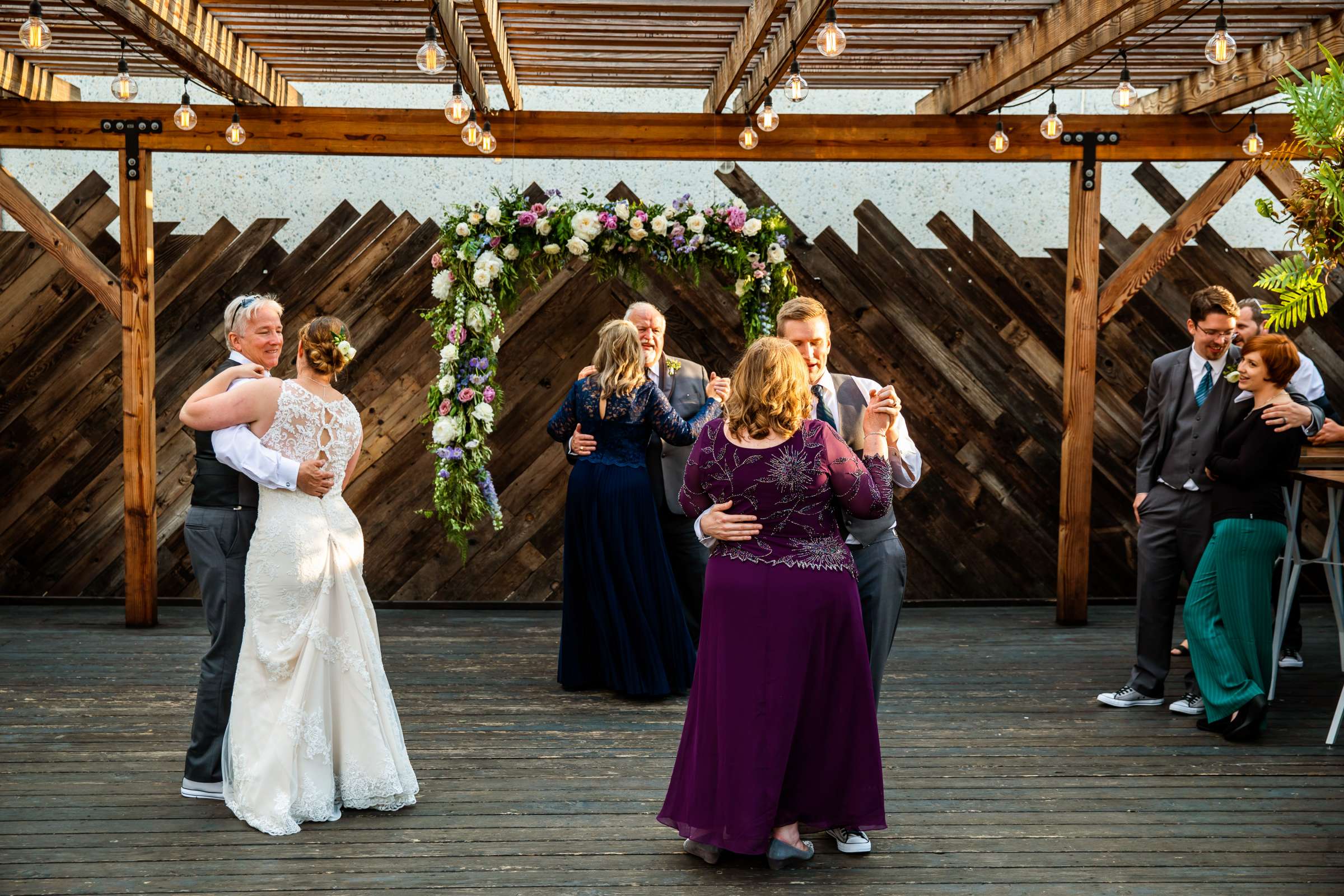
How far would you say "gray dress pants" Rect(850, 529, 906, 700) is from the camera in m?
3.60

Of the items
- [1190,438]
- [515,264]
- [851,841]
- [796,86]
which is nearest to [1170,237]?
[1190,438]

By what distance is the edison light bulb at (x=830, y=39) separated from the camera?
4.18 metres

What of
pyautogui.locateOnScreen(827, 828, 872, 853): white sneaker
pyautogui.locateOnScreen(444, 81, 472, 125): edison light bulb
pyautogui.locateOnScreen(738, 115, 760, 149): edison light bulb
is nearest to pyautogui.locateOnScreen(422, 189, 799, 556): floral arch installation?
pyautogui.locateOnScreen(738, 115, 760, 149): edison light bulb

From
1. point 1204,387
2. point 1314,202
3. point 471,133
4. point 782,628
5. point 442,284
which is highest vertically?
point 471,133

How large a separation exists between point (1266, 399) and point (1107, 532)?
9.01 feet

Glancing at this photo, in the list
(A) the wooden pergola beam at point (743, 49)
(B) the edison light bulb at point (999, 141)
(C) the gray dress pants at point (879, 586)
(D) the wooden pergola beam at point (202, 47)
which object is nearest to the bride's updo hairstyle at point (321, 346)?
(C) the gray dress pants at point (879, 586)

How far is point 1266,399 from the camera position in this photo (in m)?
4.54

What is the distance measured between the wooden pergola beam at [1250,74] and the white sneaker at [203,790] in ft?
16.5

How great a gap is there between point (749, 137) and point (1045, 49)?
60.9 inches

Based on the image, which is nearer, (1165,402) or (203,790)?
(203,790)

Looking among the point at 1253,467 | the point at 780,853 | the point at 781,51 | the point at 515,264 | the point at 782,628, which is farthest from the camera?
the point at 515,264

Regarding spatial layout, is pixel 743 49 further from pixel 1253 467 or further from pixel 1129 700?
pixel 1129 700

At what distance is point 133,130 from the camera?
627 cm

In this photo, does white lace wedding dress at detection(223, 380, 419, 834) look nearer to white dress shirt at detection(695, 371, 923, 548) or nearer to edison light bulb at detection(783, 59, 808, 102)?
white dress shirt at detection(695, 371, 923, 548)
